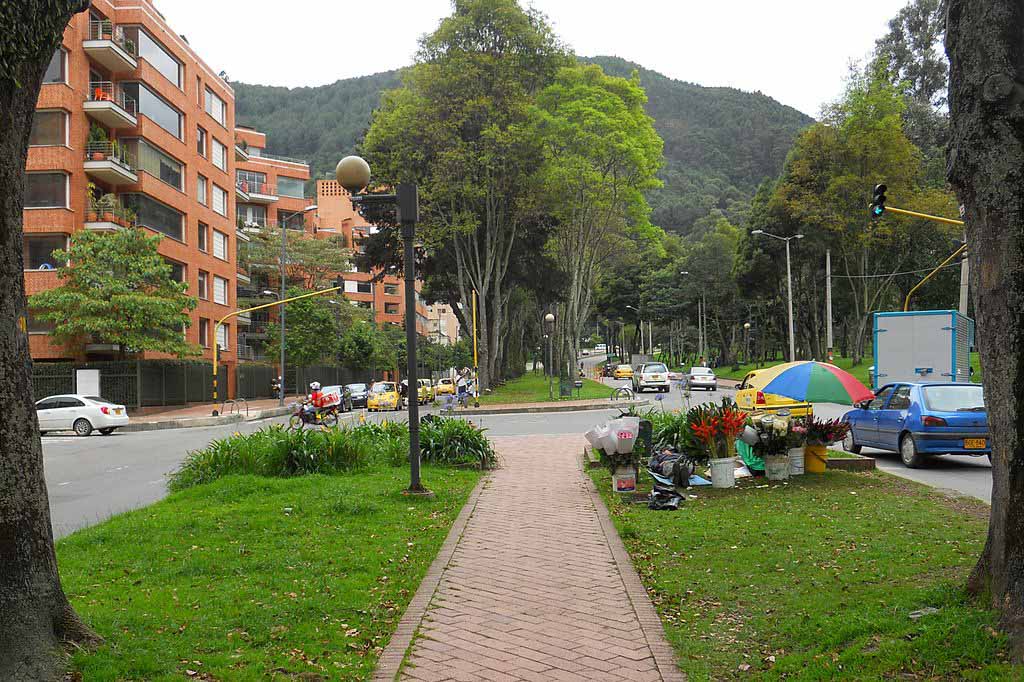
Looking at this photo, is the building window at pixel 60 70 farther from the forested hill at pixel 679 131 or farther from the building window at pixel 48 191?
the forested hill at pixel 679 131

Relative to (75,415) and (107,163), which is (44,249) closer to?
(107,163)

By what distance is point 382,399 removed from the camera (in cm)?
4450

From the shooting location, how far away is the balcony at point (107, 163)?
121 ft

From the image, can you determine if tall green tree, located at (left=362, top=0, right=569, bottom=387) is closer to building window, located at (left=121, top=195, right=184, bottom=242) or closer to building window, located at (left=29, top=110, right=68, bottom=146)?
building window, located at (left=121, top=195, right=184, bottom=242)

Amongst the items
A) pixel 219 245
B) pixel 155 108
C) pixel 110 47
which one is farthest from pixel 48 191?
pixel 219 245

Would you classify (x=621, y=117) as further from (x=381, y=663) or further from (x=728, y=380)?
(x=381, y=663)

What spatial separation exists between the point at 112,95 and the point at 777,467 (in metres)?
37.4

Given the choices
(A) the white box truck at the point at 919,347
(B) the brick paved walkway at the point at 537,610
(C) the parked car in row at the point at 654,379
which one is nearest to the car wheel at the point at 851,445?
(A) the white box truck at the point at 919,347

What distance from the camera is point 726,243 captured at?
7544 cm

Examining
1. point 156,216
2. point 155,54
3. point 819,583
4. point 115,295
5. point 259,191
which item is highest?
point 155,54

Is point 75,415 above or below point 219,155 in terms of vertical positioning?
below

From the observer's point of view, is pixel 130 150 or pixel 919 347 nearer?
pixel 919 347

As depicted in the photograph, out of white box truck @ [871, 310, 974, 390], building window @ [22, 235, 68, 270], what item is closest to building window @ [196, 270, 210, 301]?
building window @ [22, 235, 68, 270]

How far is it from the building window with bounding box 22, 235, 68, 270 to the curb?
3419 cm
